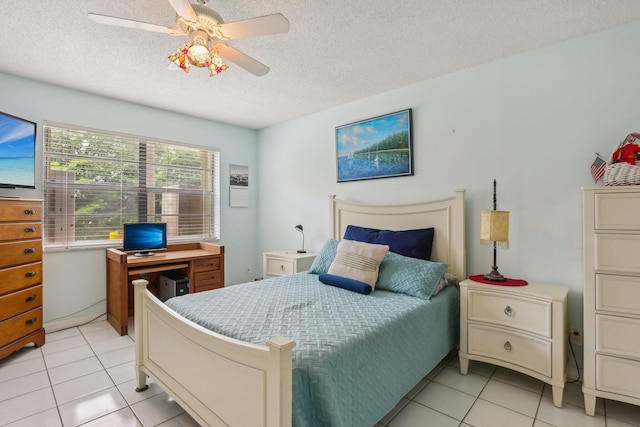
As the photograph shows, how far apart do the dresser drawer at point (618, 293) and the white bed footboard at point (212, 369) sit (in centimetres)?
182

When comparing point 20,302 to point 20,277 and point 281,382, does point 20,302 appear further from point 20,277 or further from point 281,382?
point 281,382

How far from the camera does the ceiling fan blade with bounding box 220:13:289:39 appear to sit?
150 cm

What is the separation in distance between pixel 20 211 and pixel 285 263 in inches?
92.4

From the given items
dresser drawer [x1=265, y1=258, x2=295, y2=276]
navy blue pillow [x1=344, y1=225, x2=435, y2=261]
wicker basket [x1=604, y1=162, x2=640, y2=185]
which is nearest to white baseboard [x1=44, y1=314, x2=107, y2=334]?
dresser drawer [x1=265, y1=258, x2=295, y2=276]

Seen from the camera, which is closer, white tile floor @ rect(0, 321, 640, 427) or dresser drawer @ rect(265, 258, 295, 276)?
white tile floor @ rect(0, 321, 640, 427)

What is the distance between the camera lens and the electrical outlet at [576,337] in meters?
2.10

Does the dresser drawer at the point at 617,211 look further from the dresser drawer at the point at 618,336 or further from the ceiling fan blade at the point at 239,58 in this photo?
the ceiling fan blade at the point at 239,58

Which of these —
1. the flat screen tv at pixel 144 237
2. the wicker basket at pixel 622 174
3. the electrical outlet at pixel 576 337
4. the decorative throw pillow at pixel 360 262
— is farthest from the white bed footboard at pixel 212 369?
the electrical outlet at pixel 576 337

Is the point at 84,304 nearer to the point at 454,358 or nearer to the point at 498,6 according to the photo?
the point at 454,358

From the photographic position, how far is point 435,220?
2693 millimetres

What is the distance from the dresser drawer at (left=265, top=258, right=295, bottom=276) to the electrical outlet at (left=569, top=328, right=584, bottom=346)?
95.5 inches

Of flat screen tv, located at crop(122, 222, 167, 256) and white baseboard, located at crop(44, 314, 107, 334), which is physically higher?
flat screen tv, located at crop(122, 222, 167, 256)

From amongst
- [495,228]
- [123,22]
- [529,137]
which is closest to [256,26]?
[123,22]

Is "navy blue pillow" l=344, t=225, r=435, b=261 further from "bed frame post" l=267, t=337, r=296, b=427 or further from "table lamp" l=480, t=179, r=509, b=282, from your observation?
"bed frame post" l=267, t=337, r=296, b=427
